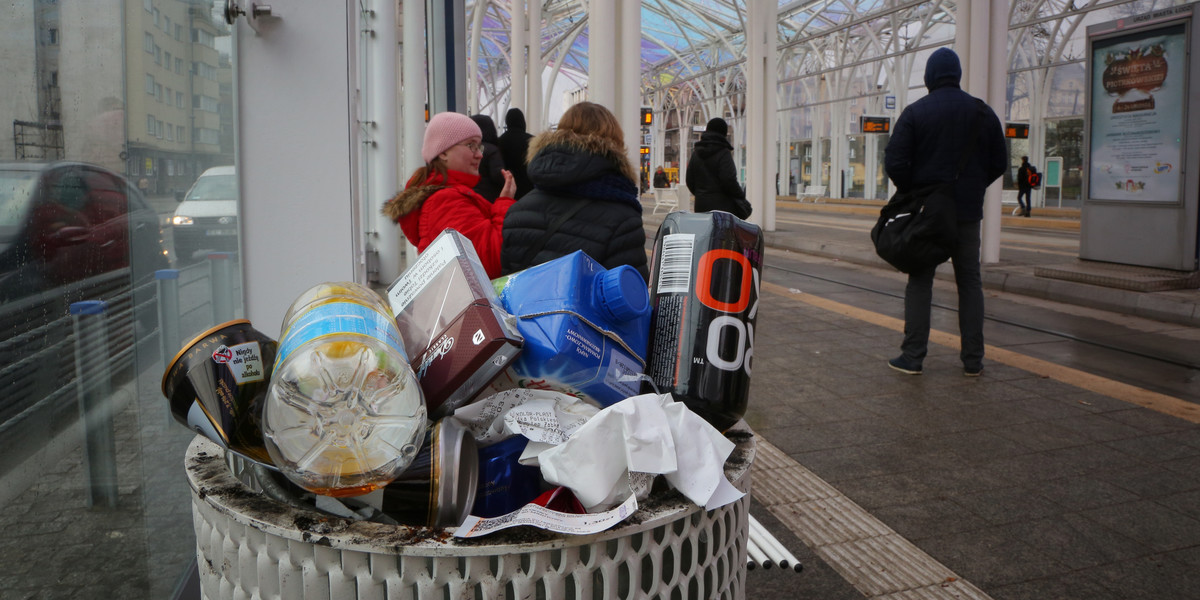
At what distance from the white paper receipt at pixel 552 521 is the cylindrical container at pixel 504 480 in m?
0.16

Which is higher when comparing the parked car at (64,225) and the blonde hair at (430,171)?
the blonde hair at (430,171)

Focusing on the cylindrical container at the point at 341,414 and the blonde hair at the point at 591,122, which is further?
the blonde hair at the point at 591,122

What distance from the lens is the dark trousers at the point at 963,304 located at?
5848 mm

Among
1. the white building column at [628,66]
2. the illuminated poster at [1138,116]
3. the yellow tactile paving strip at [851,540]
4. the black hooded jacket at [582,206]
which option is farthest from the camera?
the illuminated poster at [1138,116]

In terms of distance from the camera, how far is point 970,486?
3.83 m

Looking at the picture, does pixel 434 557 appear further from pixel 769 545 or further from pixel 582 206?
pixel 582 206

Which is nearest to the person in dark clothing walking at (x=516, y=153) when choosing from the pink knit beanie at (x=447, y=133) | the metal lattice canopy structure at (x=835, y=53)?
the pink knit beanie at (x=447, y=133)

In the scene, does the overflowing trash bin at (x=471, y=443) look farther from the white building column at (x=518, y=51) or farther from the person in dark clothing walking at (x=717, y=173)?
the white building column at (x=518, y=51)

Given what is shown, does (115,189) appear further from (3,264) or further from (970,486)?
(970,486)

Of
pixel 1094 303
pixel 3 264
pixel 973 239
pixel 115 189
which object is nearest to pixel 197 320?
pixel 115 189

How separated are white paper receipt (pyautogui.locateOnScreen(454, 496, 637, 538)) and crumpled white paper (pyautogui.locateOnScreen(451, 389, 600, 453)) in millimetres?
160

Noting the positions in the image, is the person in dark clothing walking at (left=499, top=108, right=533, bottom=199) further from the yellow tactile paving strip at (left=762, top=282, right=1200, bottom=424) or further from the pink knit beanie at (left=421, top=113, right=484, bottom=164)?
the pink knit beanie at (left=421, top=113, right=484, bottom=164)

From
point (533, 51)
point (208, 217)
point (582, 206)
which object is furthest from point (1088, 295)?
point (533, 51)

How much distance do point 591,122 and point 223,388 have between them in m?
2.13
